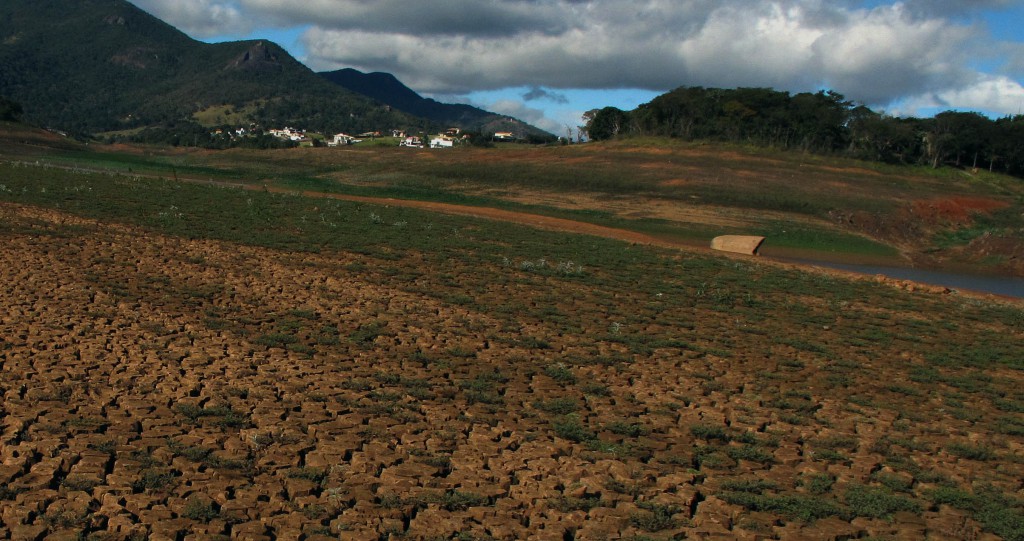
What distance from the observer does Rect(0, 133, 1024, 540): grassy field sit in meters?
6.79

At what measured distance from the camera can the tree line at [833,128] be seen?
73688 mm

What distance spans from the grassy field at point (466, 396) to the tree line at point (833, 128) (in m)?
58.9

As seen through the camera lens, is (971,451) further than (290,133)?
No

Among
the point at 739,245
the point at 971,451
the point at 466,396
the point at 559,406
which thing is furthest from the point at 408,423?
the point at 739,245

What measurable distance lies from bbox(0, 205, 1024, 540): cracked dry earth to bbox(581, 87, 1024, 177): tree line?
2618 inches

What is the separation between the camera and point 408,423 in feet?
28.2

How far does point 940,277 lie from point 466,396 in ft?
97.7

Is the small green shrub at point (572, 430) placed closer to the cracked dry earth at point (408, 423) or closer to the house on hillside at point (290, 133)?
the cracked dry earth at point (408, 423)

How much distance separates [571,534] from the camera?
6.57 meters

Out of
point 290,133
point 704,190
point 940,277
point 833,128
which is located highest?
point 833,128

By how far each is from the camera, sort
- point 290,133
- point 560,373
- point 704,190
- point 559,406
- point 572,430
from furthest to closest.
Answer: point 290,133, point 704,190, point 560,373, point 559,406, point 572,430

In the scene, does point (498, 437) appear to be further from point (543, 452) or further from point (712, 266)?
point (712, 266)

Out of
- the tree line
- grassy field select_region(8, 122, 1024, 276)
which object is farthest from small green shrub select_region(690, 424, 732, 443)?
the tree line

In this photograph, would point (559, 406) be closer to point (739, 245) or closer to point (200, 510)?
point (200, 510)
